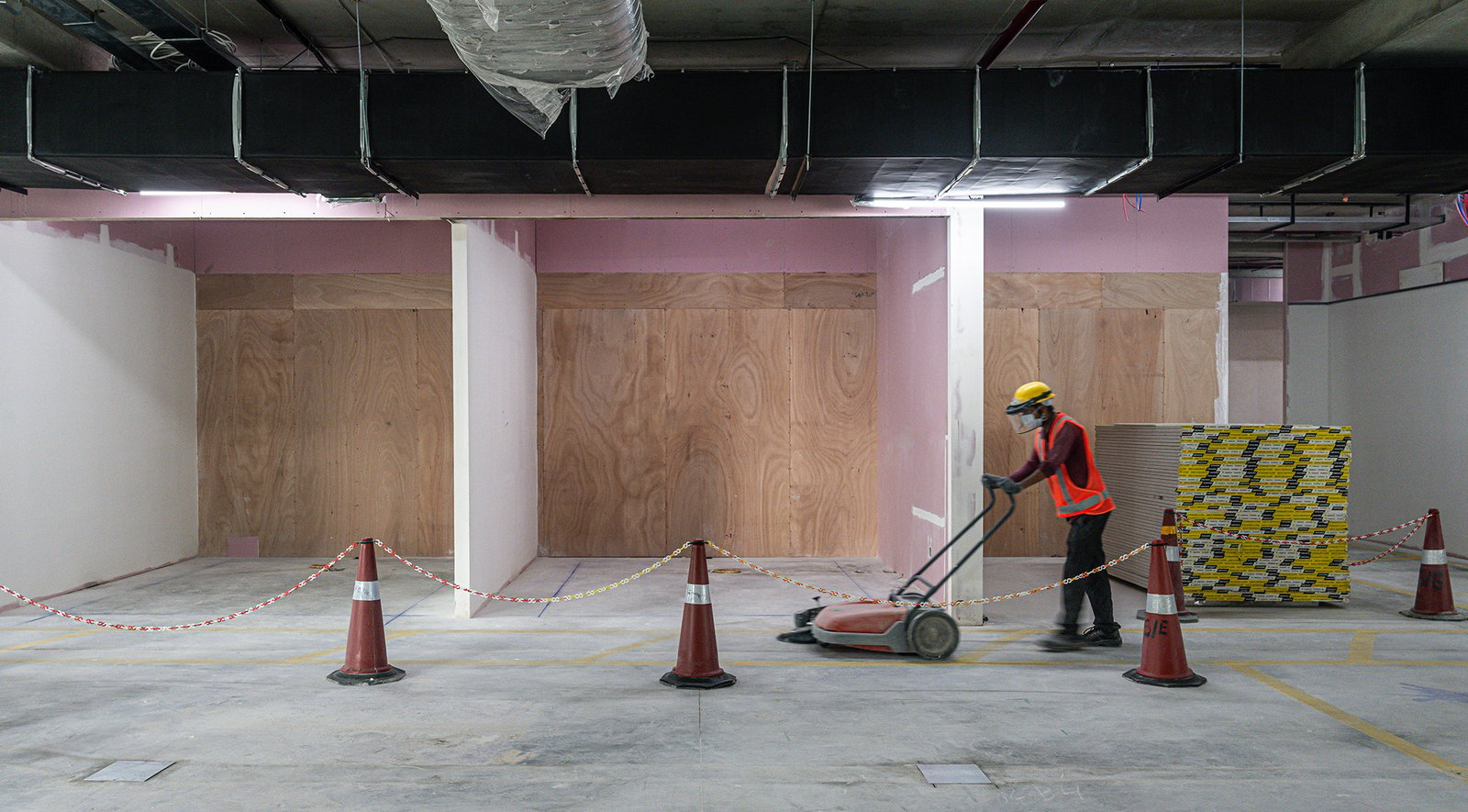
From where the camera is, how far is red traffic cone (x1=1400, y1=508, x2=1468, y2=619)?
8070mm

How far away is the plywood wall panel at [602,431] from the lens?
37.2ft

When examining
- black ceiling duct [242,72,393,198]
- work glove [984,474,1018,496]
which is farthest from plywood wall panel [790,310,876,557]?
black ceiling duct [242,72,393,198]

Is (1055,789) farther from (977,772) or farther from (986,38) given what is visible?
(986,38)

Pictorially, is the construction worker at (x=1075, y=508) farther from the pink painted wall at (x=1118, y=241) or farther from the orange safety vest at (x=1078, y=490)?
the pink painted wall at (x=1118, y=241)

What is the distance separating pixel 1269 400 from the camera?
19797mm

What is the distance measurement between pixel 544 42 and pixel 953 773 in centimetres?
418

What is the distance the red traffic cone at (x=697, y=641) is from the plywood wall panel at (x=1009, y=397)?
20.2ft

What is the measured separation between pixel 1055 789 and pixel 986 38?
5.78 metres

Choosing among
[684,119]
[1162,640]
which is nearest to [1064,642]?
[1162,640]

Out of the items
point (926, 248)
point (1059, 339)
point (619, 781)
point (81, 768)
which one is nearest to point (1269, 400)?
point (1059, 339)

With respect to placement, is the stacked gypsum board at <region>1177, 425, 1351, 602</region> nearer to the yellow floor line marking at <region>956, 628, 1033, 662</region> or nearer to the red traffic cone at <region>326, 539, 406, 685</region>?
the yellow floor line marking at <region>956, 628, 1033, 662</region>

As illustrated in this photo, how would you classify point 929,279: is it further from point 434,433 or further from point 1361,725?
point 434,433

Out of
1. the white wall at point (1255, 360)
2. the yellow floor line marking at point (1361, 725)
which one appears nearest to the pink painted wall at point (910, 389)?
the yellow floor line marking at point (1361, 725)

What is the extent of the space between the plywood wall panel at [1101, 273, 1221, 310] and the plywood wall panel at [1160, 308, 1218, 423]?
0.14 m
